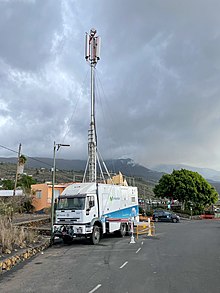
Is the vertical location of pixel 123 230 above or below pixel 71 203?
below

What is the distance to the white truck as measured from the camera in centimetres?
1706

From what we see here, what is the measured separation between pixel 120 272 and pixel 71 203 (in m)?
8.64

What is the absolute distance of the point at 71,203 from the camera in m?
17.6

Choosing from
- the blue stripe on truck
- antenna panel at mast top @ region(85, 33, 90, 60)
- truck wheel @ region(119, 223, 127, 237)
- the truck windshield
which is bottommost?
truck wheel @ region(119, 223, 127, 237)

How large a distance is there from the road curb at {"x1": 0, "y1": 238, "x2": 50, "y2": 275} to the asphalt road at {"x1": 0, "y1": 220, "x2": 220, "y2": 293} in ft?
0.93

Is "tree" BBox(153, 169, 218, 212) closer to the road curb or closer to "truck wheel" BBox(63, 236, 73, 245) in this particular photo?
"truck wheel" BBox(63, 236, 73, 245)

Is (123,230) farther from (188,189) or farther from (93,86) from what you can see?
(188,189)

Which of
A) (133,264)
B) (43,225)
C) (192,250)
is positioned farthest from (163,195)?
(133,264)

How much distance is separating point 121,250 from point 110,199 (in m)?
5.74

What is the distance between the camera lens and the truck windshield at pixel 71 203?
17.3 metres

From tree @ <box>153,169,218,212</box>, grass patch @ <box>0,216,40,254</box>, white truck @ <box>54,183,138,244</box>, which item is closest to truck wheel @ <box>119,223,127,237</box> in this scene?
white truck @ <box>54,183,138,244</box>

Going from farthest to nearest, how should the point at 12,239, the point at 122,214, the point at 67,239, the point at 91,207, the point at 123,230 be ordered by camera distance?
1. the point at 122,214
2. the point at 123,230
3. the point at 67,239
4. the point at 91,207
5. the point at 12,239

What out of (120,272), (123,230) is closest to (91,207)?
(123,230)

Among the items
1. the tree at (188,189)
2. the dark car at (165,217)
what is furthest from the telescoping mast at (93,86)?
the tree at (188,189)
